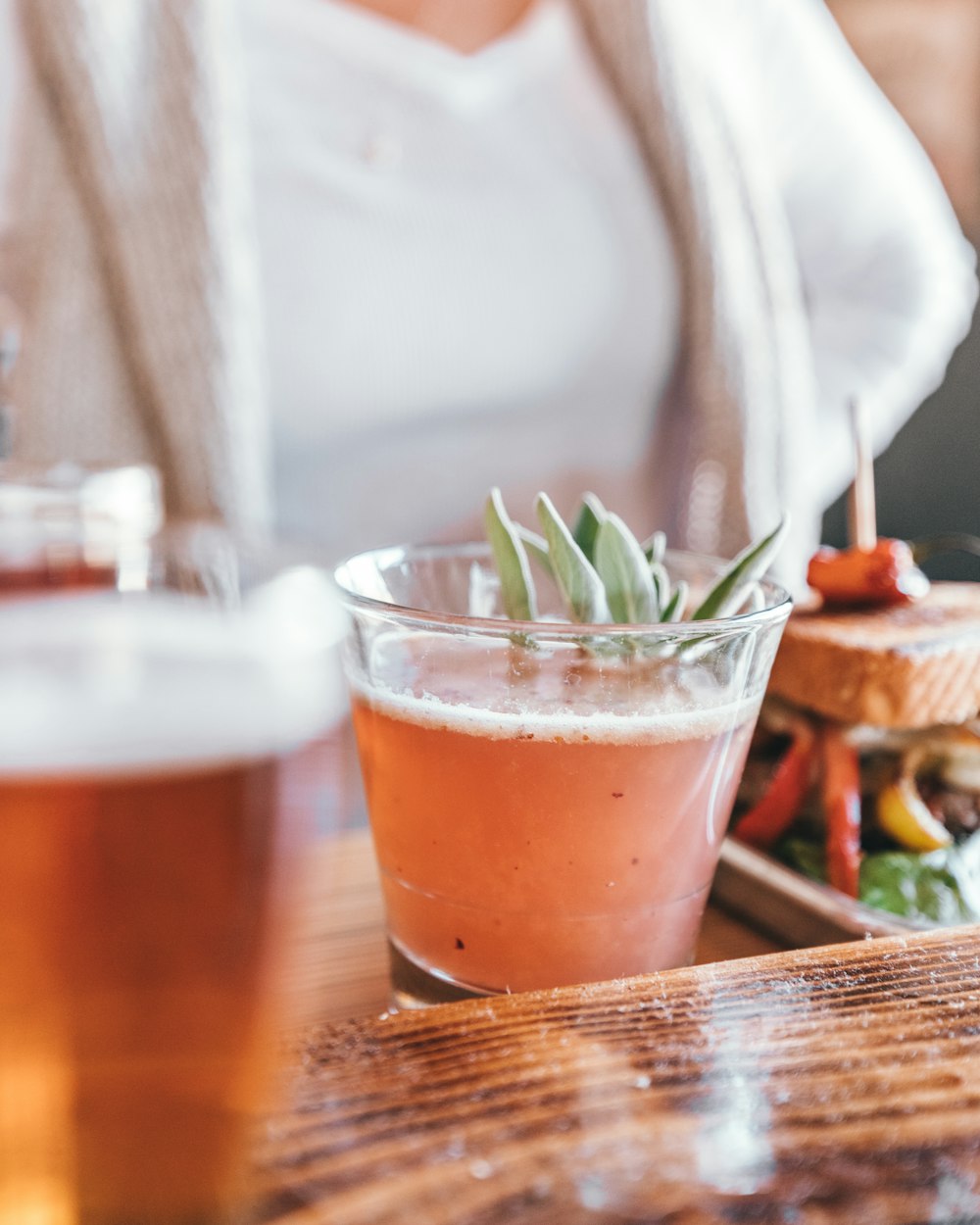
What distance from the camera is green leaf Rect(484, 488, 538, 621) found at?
27cm

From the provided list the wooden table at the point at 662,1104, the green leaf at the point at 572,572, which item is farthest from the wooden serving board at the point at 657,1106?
the green leaf at the point at 572,572

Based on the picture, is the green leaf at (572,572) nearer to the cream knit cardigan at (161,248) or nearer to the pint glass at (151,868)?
the pint glass at (151,868)

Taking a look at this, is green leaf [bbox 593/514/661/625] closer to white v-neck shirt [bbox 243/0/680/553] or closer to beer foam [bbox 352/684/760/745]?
beer foam [bbox 352/684/760/745]

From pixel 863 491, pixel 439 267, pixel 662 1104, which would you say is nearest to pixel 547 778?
pixel 662 1104

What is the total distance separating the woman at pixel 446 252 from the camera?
0.86m

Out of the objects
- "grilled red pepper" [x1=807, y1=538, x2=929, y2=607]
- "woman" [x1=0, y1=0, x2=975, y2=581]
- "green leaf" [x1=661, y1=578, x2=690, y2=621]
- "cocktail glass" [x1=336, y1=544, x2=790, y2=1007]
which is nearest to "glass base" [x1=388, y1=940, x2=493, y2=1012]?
"cocktail glass" [x1=336, y1=544, x2=790, y2=1007]

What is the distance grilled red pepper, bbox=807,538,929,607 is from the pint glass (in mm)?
181

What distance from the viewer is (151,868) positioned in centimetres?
29

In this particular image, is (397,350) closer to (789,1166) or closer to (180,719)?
(180,719)

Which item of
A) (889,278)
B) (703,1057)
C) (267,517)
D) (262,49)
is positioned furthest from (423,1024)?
(889,278)

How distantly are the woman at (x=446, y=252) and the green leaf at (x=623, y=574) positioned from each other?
0.60m

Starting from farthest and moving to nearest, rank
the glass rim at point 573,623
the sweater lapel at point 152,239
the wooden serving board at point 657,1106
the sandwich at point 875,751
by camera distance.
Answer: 1. the sweater lapel at point 152,239
2. the sandwich at point 875,751
3. the glass rim at point 573,623
4. the wooden serving board at point 657,1106

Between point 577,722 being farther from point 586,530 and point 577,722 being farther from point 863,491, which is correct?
point 863,491

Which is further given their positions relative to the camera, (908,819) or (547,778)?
(908,819)
